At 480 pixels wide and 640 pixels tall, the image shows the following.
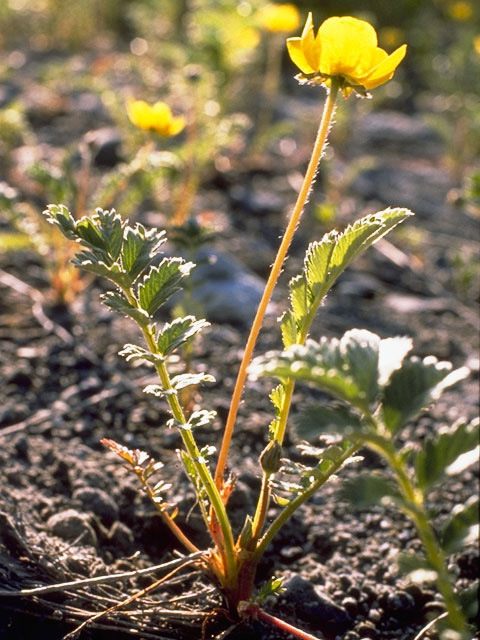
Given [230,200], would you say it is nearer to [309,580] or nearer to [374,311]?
[374,311]

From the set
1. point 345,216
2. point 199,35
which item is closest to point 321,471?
point 345,216

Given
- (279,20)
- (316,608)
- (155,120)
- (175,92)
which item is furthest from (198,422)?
(175,92)

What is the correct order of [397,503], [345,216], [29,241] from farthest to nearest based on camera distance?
[345,216], [29,241], [397,503]

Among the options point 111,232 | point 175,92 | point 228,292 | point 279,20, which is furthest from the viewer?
point 175,92

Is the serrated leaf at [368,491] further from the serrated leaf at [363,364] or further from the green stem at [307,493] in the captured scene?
the green stem at [307,493]

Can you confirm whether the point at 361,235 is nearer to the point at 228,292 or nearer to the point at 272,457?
the point at 272,457

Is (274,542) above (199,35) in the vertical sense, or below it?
below

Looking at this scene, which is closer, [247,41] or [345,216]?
[345,216]
